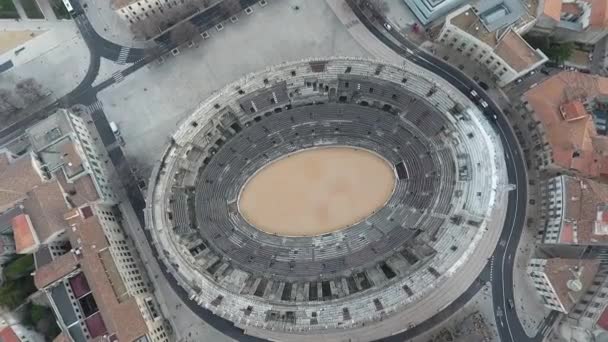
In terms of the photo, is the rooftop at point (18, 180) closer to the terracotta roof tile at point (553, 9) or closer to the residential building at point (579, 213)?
the residential building at point (579, 213)

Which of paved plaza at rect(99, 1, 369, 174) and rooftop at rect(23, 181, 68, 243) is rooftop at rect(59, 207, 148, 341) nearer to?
rooftop at rect(23, 181, 68, 243)

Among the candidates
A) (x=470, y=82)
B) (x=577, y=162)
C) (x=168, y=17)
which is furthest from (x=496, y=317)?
(x=168, y=17)

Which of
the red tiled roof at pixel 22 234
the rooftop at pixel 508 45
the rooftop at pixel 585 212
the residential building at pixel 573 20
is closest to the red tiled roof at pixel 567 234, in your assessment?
the rooftop at pixel 585 212

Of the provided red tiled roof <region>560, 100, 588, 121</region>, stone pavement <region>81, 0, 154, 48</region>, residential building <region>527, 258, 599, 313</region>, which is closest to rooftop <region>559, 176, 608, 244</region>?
residential building <region>527, 258, 599, 313</region>

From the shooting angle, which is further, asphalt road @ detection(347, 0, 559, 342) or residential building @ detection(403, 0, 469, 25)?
residential building @ detection(403, 0, 469, 25)

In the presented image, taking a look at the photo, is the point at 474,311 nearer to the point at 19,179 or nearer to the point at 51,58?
the point at 19,179

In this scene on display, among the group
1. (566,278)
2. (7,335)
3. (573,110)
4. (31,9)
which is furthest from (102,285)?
(573,110)

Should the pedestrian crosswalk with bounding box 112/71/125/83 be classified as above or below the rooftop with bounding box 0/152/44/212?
above
